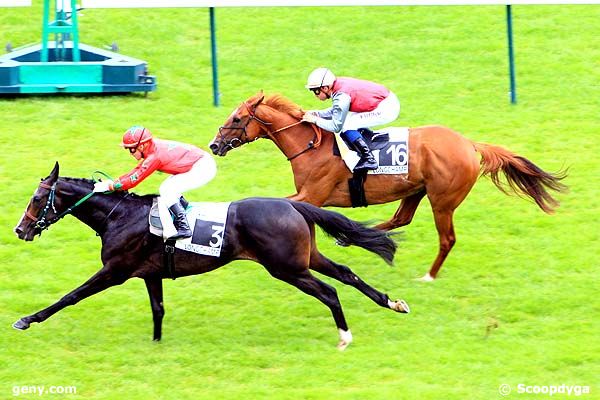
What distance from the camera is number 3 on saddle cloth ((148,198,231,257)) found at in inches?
397

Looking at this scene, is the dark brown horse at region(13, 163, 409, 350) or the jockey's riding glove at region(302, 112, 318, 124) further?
the jockey's riding glove at region(302, 112, 318, 124)

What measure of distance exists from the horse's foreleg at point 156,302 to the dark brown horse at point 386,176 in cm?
190

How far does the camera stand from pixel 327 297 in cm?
1016

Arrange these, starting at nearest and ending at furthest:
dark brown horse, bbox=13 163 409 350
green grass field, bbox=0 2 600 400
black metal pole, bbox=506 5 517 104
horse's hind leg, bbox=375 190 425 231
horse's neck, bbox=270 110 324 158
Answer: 1. green grass field, bbox=0 2 600 400
2. dark brown horse, bbox=13 163 409 350
3. horse's neck, bbox=270 110 324 158
4. horse's hind leg, bbox=375 190 425 231
5. black metal pole, bbox=506 5 517 104

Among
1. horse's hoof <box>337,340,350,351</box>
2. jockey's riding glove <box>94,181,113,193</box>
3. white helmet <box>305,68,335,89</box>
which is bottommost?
horse's hoof <box>337,340,350,351</box>

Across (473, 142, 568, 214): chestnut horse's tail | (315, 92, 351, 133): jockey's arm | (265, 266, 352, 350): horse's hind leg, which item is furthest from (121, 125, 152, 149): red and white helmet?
(473, 142, 568, 214): chestnut horse's tail

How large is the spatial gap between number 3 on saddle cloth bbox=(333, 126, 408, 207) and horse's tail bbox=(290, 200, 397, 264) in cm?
129

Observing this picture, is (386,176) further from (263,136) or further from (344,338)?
(344,338)

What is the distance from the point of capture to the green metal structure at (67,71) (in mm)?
15805

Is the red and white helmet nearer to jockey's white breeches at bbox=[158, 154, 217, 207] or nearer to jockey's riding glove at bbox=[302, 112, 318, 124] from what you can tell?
jockey's white breeches at bbox=[158, 154, 217, 207]

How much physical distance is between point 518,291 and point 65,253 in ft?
15.2

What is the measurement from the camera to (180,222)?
10.1m

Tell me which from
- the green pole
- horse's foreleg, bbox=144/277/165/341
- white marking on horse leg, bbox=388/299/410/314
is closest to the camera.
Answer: horse's foreleg, bbox=144/277/165/341

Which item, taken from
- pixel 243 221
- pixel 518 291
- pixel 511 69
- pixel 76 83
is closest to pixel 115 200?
pixel 243 221
